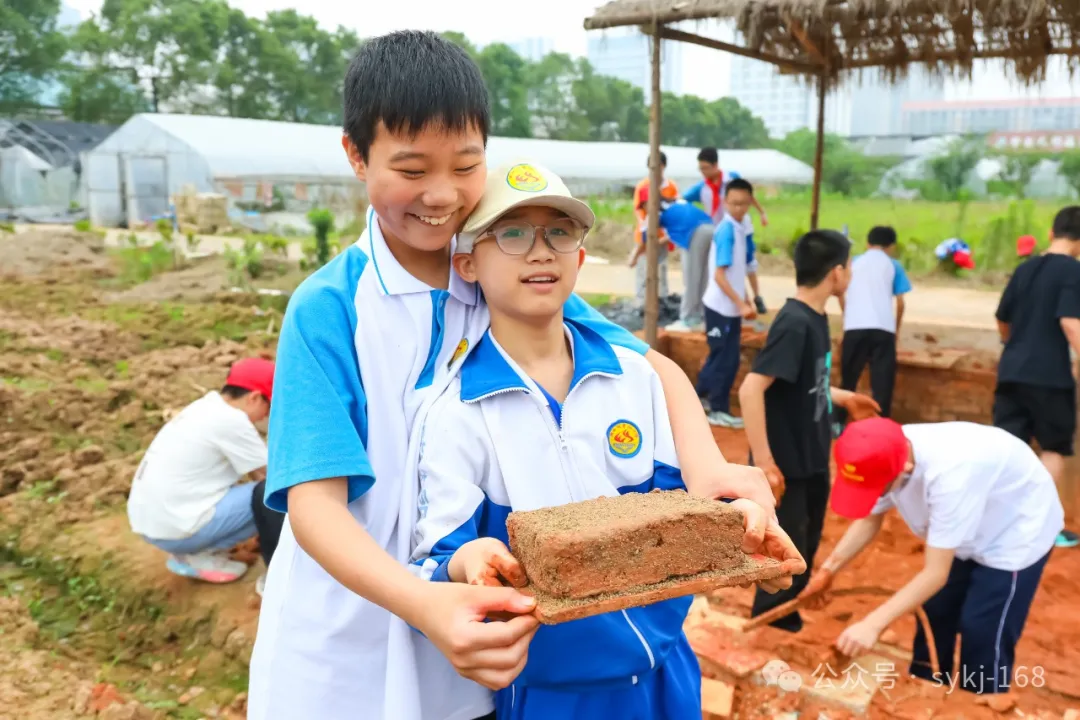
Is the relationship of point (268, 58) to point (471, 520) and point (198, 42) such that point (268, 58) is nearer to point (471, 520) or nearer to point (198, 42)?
point (198, 42)

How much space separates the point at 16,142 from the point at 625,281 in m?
19.3

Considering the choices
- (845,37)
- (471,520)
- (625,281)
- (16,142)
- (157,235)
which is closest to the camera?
(471,520)

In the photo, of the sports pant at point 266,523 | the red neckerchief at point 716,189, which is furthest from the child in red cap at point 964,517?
the red neckerchief at point 716,189

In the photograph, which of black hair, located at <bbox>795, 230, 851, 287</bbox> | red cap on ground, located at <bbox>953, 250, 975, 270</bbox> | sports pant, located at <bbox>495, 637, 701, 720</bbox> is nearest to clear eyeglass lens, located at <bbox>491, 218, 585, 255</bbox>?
sports pant, located at <bbox>495, 637, 701, 720</bbox>

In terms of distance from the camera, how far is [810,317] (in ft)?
11.6

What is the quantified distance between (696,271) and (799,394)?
4455 mm

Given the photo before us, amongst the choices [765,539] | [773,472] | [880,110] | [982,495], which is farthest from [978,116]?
[765,539]

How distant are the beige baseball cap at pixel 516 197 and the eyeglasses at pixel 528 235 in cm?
2

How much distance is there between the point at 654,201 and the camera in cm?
634

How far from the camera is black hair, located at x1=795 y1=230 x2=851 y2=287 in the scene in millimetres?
3553

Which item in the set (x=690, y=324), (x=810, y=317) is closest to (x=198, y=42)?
(x=690, y=324)

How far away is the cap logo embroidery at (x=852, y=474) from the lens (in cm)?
289

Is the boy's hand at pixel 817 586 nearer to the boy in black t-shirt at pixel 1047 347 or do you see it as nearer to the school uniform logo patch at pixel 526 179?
the boy in black t-shirt at pixel 1047 347

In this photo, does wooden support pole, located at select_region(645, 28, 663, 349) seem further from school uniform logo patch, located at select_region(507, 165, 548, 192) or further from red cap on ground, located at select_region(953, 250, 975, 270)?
red cap on ground, located at select_region(953, 250, 975, 270)
